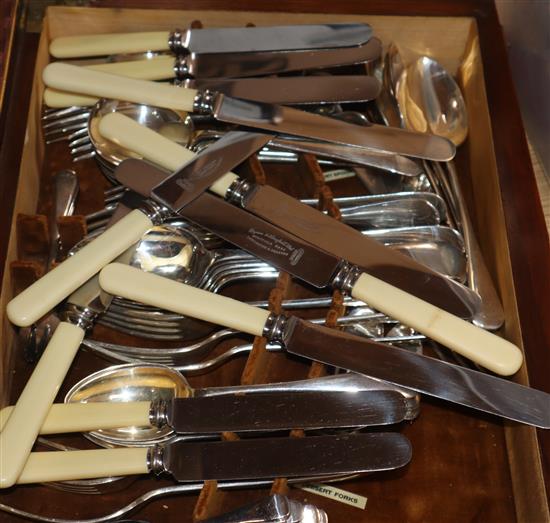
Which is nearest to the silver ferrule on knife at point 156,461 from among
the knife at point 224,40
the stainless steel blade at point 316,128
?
the stainless steel blade at point 316,128

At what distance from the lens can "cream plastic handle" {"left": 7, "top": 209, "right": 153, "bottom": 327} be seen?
73 centimetres

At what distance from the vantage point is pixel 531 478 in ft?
2.28

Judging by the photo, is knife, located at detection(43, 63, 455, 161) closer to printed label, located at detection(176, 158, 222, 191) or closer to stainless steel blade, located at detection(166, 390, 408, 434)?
printed label, located at detection(176, 158, 222, 191)

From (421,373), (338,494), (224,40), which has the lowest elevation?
(338,494)

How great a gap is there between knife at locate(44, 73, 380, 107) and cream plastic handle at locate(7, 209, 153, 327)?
0.21 metres

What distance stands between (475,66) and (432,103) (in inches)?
2.8

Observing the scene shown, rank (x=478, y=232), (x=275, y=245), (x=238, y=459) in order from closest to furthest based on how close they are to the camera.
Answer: (x=238, y=459) < (x=275, y=245) < (x=478, y=232)

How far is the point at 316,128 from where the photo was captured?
0.87 metres

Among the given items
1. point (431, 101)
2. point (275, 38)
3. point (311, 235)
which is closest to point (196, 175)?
point (311, 235)

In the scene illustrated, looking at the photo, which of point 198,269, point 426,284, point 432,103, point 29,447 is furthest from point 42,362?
point 432,103

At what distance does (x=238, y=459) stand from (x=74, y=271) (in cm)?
23

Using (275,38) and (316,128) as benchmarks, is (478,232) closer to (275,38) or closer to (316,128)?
(316,128)

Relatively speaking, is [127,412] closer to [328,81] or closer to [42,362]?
[42,362]

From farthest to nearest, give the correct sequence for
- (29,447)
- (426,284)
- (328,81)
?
(328,81) < (426,284) < (29,447)
